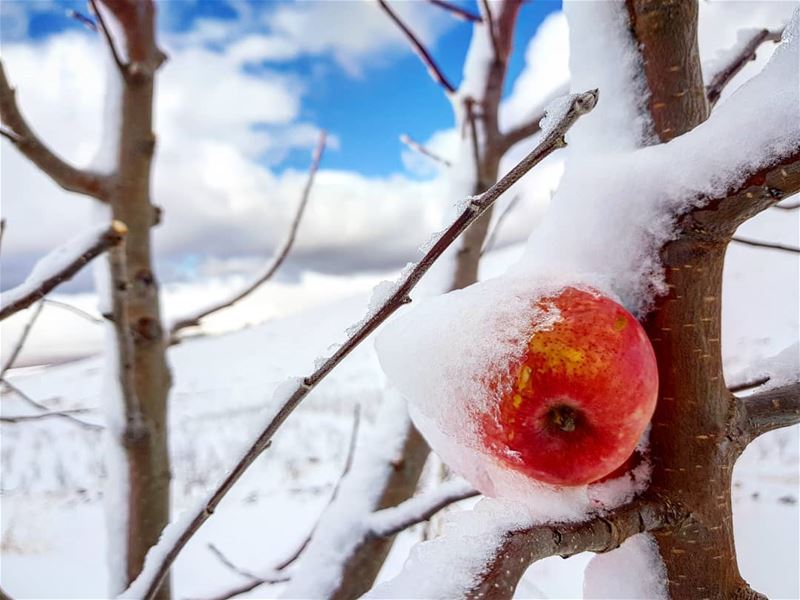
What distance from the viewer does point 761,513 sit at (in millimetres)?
1639

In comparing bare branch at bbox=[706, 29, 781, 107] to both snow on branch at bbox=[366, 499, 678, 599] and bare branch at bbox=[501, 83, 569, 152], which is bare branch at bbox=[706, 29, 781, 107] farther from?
bare branch at bbox=[501, 83, 569, 152]

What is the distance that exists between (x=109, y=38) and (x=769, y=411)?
949mm

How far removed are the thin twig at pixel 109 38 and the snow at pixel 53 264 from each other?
1.40 feet

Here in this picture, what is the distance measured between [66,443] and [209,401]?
6.04 ft

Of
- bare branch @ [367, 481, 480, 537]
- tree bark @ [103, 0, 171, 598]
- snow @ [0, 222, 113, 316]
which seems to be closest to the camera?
snow @ [0, 222, 113, 316]

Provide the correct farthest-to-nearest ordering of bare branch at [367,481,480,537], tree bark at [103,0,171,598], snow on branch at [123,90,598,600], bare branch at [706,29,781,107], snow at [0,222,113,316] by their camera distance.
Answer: tree bark at [103,0,171,598]
bare branch at [367,481,480,537]
bare branch at [706,29,781,107]
snow at [0,222,113,316]
snow on branch at [123,90,598,600]

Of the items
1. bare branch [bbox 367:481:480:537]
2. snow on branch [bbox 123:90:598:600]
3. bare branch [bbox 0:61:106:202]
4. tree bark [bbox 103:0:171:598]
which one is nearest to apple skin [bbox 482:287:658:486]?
snow on branch [bbox 123:90:598:600]

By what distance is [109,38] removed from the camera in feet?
2.78

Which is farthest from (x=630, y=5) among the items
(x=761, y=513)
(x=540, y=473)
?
(x=761, y=513)

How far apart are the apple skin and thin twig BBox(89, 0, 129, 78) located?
0.77 metres

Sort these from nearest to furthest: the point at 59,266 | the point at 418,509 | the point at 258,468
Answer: the point at 59,266 → the point at 418,509 → the point at 258,468

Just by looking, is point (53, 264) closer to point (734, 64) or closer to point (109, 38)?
point (109, 38)

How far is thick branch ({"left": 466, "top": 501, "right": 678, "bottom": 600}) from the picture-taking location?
24 centimetres

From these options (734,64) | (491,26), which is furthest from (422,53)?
(734,64)
